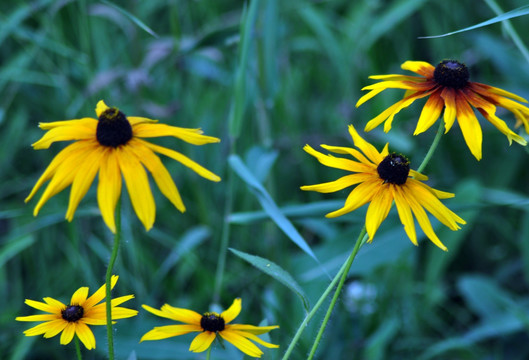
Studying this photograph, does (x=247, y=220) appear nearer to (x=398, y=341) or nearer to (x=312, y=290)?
(x=312, y=290)

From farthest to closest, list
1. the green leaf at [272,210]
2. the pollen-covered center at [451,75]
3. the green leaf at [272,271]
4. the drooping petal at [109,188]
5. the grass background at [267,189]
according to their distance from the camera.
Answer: the grass background at [267,189], the green leaf at [272,210], the pollen-covered center at [451,75], the green leaf at [272,271], the drooping petal at [109,188]

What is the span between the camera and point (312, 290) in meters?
1.71

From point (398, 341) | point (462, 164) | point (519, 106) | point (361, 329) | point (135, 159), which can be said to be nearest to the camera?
point (135, 159)

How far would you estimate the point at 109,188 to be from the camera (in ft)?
2.25

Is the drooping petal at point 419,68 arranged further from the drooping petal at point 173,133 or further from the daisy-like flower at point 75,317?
the daisy-like flower at point 75,317

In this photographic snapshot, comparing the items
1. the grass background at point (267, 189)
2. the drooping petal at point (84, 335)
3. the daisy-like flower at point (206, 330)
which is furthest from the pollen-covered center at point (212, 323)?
the grass background at point (267, 189)

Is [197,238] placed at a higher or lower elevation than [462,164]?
lower

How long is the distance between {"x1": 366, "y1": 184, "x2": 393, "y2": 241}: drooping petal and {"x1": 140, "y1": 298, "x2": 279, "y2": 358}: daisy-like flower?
16 cm

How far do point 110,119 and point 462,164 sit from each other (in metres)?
1.78

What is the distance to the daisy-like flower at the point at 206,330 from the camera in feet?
2.41

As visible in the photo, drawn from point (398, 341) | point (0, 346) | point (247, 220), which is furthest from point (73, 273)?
point (398, 341)

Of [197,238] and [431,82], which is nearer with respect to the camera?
[431,82]

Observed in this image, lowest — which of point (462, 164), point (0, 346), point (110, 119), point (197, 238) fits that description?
point (0, 346)

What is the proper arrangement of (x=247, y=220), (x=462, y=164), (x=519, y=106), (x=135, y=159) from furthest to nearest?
(x=462, y=164) < (x=247, y=220) < (x=519, y=106) < (x=135, y=159)
